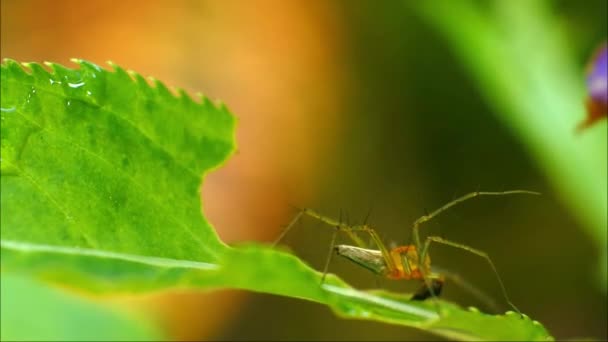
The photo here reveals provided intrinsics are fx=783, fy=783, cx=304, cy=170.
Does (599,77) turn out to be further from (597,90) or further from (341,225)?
(341,225)

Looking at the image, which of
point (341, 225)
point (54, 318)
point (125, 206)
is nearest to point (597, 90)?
point (341, 225)

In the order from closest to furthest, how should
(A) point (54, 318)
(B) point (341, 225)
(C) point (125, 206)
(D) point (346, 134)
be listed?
1. (C) point (125, 206)
2. (B) point (341, 225)
3. (A) point (54, 318)
4. (D) point (346, 134)

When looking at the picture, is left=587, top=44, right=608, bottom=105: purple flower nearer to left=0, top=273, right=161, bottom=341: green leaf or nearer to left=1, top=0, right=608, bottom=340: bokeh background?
left=0, top=273, right=161, bottom=341: green leaf

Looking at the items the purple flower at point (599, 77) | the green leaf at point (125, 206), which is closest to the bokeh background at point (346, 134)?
the purple flower at point (599, 77)

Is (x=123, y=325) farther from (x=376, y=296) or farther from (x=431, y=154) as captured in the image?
(x=431, y=154)

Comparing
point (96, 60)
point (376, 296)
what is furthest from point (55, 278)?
point (96, 60)

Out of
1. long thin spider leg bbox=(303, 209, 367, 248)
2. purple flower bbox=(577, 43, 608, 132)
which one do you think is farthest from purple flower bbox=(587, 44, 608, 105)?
long thin spider leg bbox=(303, 209, 367, 248)
